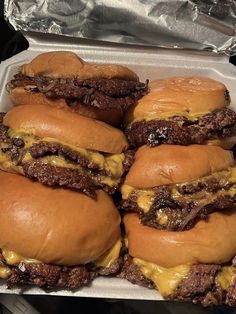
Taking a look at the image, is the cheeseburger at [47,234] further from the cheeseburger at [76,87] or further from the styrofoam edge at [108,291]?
the cheeseburger at [76,87]

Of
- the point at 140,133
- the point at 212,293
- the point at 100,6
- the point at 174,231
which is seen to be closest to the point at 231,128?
the point at 140,133

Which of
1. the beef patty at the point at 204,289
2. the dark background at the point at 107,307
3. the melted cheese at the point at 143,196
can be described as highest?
the melted cheese at the point at 143,196

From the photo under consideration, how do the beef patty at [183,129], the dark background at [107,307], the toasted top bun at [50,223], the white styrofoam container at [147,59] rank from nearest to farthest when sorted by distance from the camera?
the toasted top bun at [50,223]
the beef patty at [183,129]
the dark background at [107,307]
the white styrofoam container at [147,59]

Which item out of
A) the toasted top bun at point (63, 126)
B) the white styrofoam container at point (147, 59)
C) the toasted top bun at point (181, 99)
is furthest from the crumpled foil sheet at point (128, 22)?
the toasted top bun at point (63, 126)

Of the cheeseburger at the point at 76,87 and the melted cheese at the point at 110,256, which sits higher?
the cheeseburger at the point at 76,87

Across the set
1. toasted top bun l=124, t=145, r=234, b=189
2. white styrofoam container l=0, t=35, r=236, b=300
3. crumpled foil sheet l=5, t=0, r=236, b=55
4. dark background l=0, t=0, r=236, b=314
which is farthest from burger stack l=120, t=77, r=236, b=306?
crumpled foil sheet l=5, t=0, r=236, b=55

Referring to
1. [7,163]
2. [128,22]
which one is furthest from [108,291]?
[128,22]

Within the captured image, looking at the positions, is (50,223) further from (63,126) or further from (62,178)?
(63,126)

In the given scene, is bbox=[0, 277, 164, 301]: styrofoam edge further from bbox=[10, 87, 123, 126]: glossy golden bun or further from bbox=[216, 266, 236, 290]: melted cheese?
bbox=[10, 87, 123, 126]: glossy golden bun
